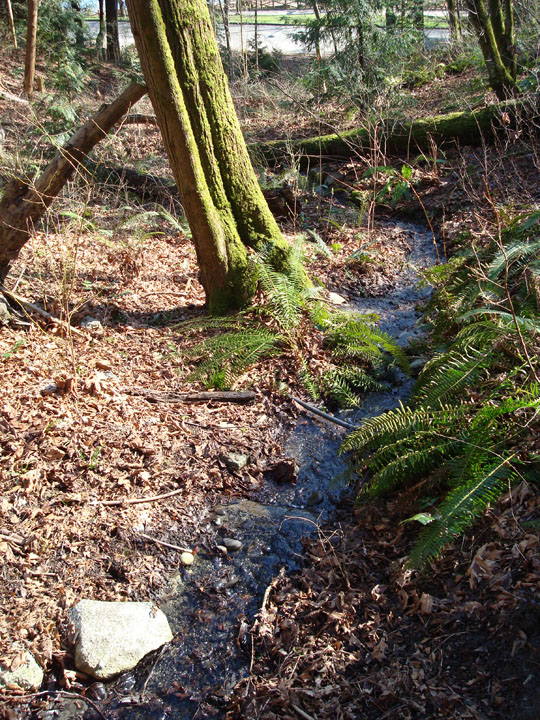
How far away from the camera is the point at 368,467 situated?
3857mm

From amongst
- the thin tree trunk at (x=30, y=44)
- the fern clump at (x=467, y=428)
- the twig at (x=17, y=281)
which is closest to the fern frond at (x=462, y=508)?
the fern clump at (x=467, y=428)

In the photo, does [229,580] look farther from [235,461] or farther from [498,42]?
[498,42]

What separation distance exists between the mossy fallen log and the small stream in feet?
21.5

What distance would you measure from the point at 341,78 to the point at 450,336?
7352 millimetres

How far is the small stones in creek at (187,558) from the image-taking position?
330cm

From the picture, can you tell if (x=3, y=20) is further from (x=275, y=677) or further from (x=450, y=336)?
(x=275, y=677)

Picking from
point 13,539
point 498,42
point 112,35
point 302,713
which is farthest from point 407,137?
point 112,35

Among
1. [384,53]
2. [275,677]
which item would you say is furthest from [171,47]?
[384,53]

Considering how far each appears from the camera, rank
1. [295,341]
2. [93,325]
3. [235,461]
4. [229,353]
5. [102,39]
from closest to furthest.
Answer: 1. [235,461]
2. [229,353]
3. [295,341]
4. [93,325]
5. [102,39]

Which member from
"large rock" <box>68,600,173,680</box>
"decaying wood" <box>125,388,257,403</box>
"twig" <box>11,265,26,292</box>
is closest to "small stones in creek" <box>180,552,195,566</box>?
"large rock" <box>68,600,173,680</box>

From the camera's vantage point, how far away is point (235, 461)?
3988 millimetres

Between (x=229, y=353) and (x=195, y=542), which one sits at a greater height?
(x=229, y=353)

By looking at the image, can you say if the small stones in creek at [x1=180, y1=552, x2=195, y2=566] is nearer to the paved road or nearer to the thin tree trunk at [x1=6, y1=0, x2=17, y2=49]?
the thin tree trunk at [x1=6, y1=0, x2=17, y2=49]

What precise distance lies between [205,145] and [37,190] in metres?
1.59
